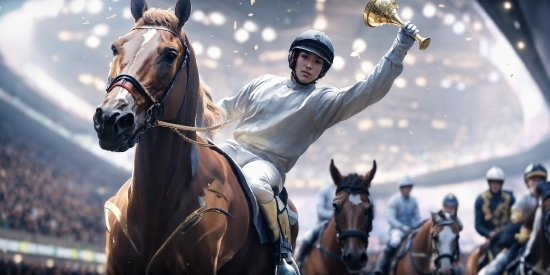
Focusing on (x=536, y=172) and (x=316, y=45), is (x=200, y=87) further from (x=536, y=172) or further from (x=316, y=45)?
(x=536, y=172)

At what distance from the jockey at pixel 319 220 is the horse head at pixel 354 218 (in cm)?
139

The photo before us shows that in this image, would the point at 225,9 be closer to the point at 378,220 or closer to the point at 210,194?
the point at 210,194

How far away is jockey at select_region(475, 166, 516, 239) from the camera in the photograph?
9.58m

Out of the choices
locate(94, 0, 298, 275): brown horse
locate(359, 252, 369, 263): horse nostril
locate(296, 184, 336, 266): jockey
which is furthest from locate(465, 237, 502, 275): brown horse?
locate(94, 0, 298, 275): brown horse

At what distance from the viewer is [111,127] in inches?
95.0

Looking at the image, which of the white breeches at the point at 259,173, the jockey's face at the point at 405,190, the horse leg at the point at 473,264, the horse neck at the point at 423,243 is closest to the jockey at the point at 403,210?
the jockey's face at the point at 405,190

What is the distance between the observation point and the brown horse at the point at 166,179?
8.86ft

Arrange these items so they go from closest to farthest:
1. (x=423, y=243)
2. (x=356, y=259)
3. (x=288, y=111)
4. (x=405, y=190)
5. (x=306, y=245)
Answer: (x=288, y=111)
(x=356, y=259)
(x=306, y=245)
(x=423, y=243)
(x=405, y=190)

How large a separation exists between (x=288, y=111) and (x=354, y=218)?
5.99ft

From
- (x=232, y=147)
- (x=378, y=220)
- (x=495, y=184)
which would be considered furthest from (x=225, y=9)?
(x=378, y=220)

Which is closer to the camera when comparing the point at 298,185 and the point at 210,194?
the point at 210,194

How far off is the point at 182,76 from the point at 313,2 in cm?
1383

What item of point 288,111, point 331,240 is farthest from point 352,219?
point 288,111

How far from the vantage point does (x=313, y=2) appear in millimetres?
16281
